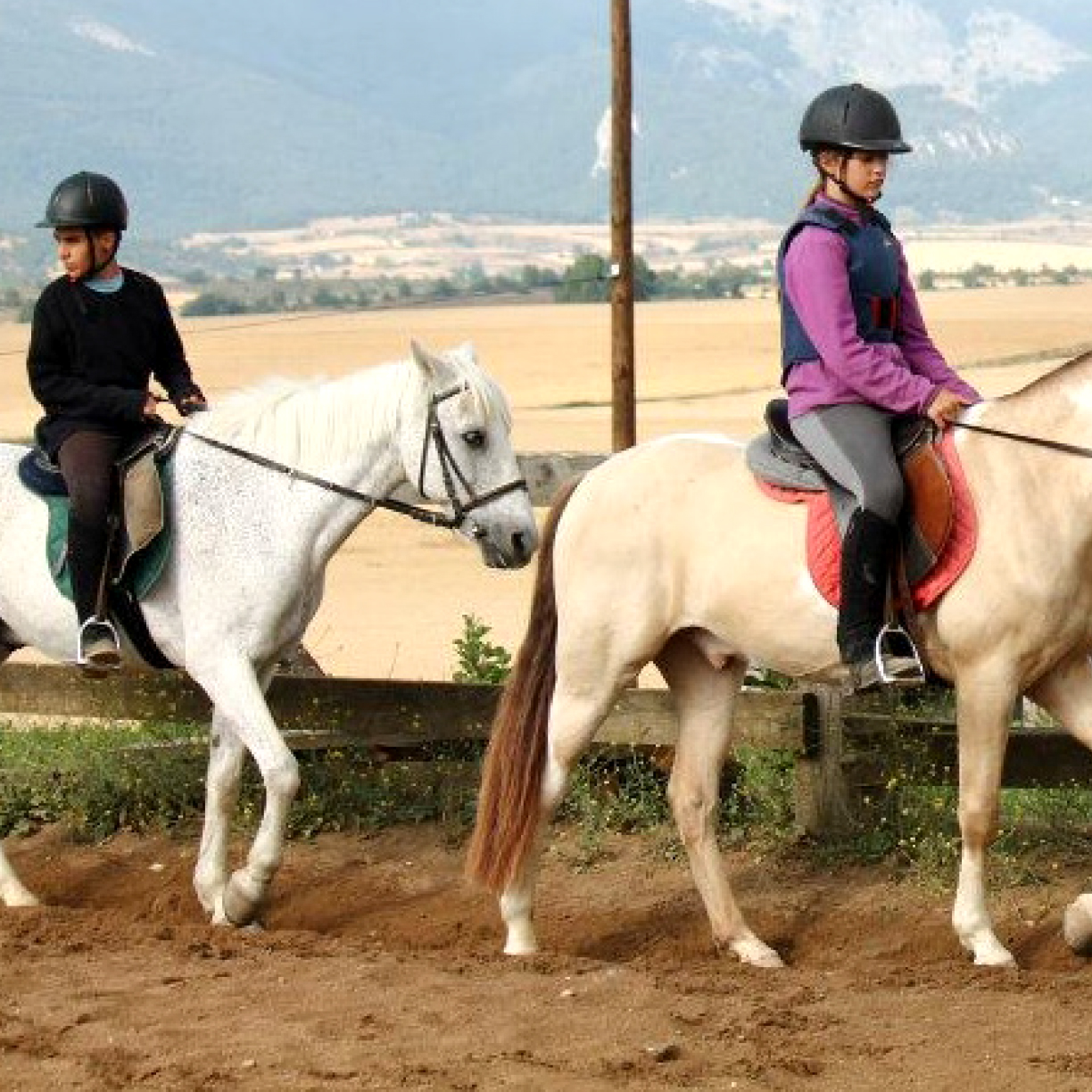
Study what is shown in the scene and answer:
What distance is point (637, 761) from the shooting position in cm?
1040

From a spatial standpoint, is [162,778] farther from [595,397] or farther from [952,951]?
[595,397]

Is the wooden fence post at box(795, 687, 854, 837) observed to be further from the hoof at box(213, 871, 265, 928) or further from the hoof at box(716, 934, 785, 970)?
the hoof at box(213, 871, 265, 928)

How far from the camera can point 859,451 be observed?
8148mm

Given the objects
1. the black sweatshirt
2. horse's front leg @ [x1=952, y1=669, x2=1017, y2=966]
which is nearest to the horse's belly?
horse's front leg @ [x1=952, y1=669, x2=1017, y2=966]

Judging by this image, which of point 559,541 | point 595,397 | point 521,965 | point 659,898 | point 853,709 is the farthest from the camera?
point 595,397

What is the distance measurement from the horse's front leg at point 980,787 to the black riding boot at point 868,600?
0.21 m

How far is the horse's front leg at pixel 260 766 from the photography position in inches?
357

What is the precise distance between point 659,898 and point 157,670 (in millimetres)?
2359

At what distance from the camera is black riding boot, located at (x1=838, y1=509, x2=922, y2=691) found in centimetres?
809

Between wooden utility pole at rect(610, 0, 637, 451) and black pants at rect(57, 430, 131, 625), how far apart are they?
4.82 meters

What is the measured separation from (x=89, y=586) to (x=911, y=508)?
3.14 meters

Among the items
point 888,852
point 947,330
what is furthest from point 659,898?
point 947,330

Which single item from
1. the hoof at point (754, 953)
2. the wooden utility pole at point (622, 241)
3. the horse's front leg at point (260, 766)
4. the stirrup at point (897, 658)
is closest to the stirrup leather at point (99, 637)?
the horse's front leg at point (260, 766)

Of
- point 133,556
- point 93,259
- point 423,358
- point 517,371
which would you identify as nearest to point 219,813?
point 133,556
